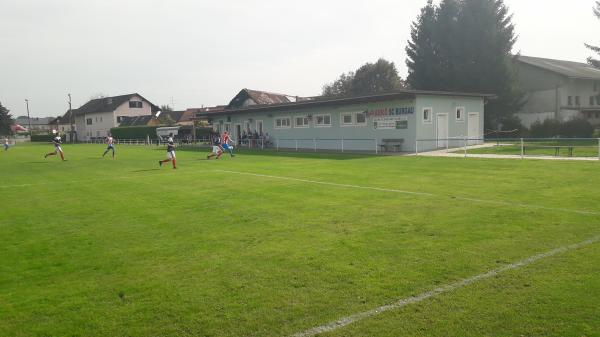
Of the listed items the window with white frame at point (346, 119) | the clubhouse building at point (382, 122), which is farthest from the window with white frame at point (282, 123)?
the window with white frame at point (346, 119)

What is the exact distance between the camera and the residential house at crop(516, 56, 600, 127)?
1772 inches

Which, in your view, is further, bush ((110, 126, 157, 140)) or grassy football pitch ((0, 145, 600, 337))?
bush ((110, 126, 157, 140))

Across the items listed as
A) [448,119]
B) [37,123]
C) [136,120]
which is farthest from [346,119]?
[37,123]

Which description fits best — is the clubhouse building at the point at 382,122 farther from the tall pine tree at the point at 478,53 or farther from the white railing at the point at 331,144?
the tall pine tree at the point at 478,53

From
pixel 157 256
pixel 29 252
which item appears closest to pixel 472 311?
pixel 157 256

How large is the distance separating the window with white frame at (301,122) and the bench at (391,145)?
30.8 ft

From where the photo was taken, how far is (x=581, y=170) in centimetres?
1577

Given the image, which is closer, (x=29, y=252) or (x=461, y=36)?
(x=29, y=252)

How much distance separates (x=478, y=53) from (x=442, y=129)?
19764mm

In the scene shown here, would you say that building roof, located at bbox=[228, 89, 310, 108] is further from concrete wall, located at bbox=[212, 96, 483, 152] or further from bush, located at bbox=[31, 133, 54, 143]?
bush, located at bbox=[31, 133, 54, 143]

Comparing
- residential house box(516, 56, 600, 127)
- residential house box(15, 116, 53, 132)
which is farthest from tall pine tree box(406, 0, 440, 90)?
residential house box(15, 116, 53, 132)

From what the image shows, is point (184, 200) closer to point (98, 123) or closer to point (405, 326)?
point (405, 326)

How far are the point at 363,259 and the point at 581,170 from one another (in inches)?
521

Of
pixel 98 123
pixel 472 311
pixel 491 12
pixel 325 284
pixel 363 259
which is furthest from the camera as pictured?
A: pixel 98 123
